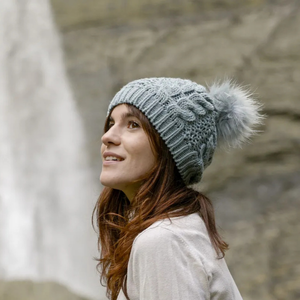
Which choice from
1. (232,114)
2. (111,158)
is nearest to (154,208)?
Result: (111,158)

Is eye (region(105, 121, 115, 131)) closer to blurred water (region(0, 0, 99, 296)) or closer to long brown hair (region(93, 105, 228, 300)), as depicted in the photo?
long brown hair (region(93, 105, 228, 300))

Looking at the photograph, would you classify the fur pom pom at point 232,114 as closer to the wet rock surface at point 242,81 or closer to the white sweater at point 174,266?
the white sweater at point 174,266

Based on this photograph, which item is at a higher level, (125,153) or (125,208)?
(125,153)

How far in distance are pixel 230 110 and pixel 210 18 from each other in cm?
224

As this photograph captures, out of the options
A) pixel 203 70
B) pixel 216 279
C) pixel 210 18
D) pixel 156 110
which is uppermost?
pixel 210 18

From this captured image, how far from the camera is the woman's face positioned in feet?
5.34

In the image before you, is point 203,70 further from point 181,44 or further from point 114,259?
point 114,259

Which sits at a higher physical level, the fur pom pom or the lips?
the fur pom pom

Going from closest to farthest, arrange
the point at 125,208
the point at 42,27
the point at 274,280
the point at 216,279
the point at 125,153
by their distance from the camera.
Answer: the point at 216,279
the point at 125,153
the point at 125,208
the point at 274,280
the point at 42,27

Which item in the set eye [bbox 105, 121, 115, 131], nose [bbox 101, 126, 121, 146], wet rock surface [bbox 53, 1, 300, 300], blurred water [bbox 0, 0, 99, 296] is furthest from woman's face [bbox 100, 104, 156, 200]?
blurred water [bbox 0, 0, 99, 296]

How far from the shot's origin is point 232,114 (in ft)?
Result: 6.13

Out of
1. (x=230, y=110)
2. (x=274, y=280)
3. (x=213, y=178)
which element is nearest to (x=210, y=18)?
(x=213, y=178)

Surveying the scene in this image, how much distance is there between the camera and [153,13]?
4.04m

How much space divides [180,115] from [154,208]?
303 mm
